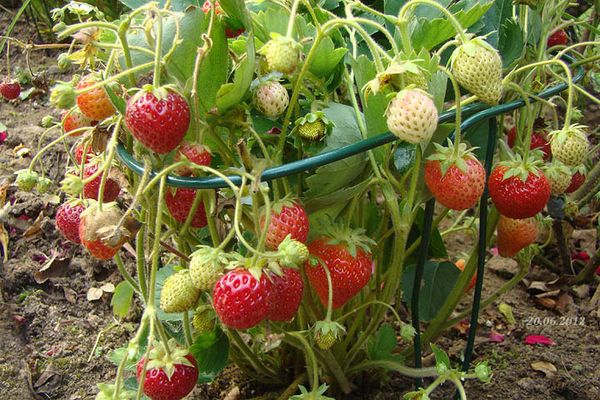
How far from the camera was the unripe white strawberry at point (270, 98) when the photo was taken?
0.86 metres

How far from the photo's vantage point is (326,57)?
37.1 inches

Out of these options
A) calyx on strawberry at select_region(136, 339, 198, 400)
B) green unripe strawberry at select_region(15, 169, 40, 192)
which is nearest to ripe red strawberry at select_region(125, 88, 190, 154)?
calyx on strawberry at select_region(136, 339, 198, 400)

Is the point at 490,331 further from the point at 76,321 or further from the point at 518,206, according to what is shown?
the point at 76,321

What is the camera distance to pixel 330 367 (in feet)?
4.12

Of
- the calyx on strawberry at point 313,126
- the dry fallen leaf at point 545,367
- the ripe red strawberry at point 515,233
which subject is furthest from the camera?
the dry fallen leaf at point 545,367

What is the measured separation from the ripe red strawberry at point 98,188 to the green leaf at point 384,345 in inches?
21.4

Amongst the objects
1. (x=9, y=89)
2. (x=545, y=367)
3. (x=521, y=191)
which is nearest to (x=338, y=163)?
(x=521, y=191)

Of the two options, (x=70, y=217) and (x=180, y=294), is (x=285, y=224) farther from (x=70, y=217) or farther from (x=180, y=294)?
(x=70, y=217)

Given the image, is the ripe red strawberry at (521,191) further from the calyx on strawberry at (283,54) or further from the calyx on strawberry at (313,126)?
the calyx on strawberry at (283,54)

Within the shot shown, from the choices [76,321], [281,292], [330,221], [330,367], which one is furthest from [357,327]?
[76,321]

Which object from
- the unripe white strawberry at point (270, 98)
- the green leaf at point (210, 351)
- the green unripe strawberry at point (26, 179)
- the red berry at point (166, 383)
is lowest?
the green leaf at point (210, 351)

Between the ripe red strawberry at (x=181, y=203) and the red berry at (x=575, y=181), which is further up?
the ripe red strawberry at (x=181, y=203)

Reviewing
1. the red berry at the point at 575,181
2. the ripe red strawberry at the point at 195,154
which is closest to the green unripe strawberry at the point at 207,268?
the ripe red strawberry at the point at 195,154

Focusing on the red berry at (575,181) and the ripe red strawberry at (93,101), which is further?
the red berry at (575,181)
